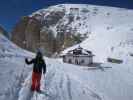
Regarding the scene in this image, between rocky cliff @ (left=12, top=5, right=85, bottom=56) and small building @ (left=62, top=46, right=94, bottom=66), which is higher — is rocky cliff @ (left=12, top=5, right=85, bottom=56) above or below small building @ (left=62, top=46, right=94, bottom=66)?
above

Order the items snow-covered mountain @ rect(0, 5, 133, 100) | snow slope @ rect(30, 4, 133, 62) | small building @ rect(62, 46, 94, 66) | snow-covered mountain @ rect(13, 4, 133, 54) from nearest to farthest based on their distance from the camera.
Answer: snow-covered mountain @ rect(0, 5, 133, 100) < small building @ rect(62, 46, 94, 66) < snow slope @ rect(30, 4, 133, 62) < snow-covered mountain @ rect(13, 4, 133, 54)

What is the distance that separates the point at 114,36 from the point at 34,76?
315 feet

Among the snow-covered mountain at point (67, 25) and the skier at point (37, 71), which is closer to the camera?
the skier at point (37, 71)

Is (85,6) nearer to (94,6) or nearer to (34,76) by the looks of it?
(94,6)

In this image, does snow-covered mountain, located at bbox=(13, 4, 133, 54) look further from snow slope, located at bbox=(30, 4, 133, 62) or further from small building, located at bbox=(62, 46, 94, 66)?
small building, located at bbox=(62, 46, 94, 66)

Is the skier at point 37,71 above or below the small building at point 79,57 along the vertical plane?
below

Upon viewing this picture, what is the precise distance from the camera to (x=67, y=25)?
144m

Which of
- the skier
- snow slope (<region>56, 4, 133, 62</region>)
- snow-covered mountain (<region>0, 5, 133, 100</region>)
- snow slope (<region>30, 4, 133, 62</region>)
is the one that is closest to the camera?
the skier

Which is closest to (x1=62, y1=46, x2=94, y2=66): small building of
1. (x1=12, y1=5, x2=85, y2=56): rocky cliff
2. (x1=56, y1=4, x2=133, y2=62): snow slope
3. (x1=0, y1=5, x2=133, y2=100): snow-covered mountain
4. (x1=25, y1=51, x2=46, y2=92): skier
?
(x1=0, y1=5, x2=133, y2=100): snow-covered mountain

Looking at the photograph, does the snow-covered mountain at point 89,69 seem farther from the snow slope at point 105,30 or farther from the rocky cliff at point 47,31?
the rocky cliff at point 47,31

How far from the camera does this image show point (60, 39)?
137 metres

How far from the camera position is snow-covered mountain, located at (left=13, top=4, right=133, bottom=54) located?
128m

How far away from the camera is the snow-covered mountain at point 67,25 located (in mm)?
127688

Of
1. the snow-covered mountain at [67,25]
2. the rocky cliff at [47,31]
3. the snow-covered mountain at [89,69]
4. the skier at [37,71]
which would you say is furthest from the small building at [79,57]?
the rocky cliff at [47,31]
